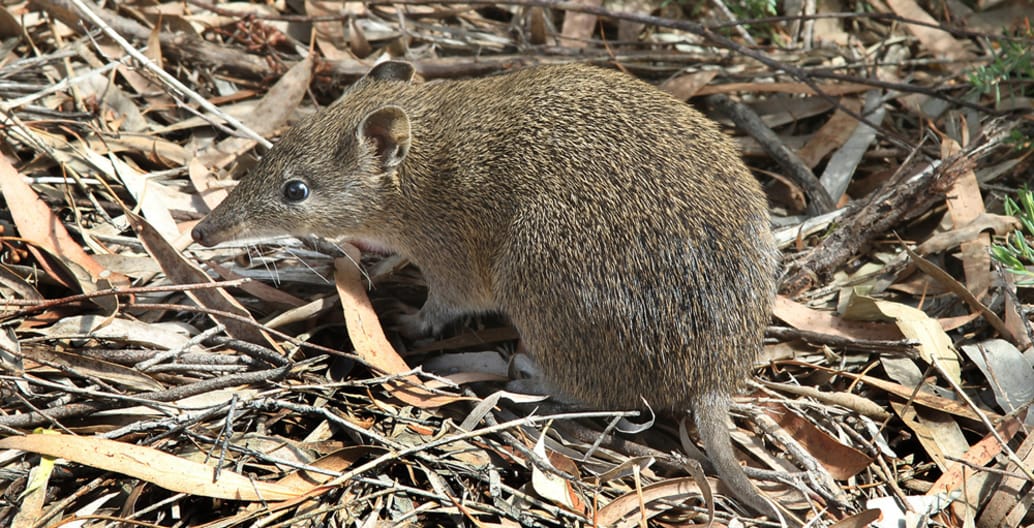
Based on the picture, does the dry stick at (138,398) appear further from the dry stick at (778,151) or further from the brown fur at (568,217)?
the dry stick at (778,151)

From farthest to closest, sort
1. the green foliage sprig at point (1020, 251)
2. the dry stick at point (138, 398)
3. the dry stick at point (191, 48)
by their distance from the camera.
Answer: the dry stick at point (191, 48) < the green foliage sprig at point (1020, 251) < the dry stick at point (138, 398)

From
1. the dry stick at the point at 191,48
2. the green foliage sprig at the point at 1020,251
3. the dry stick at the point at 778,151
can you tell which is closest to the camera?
the green foliage sprig at the point at 1020,251

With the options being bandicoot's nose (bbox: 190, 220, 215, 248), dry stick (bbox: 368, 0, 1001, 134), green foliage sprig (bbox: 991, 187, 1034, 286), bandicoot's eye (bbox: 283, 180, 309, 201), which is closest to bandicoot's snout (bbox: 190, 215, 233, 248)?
bandicoot's nose (bbox: 190, 220, 215, 248)

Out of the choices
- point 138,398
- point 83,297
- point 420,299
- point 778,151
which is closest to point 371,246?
point 420,299

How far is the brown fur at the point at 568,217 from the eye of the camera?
4188mm

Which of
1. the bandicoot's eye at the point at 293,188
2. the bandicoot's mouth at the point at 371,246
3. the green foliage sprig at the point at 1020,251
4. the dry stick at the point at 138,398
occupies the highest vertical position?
the bandicoot's eye at the point at 293,188

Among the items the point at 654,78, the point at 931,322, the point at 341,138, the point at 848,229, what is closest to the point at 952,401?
the point at 931,322

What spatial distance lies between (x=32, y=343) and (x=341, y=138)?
1.80 m

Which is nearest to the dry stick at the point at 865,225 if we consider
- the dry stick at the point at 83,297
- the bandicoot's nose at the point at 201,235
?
the dry stick at the point at 83,297

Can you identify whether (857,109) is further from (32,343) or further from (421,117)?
(32,343)

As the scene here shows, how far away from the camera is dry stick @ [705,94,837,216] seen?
5.50 metres

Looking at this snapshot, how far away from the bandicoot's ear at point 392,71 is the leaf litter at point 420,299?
78 centimetres

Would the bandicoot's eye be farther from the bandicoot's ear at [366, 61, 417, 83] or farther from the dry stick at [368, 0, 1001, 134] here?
the dry stick at [368, 0, 1001, 134]

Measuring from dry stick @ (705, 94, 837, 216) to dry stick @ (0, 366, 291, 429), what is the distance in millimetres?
3267
